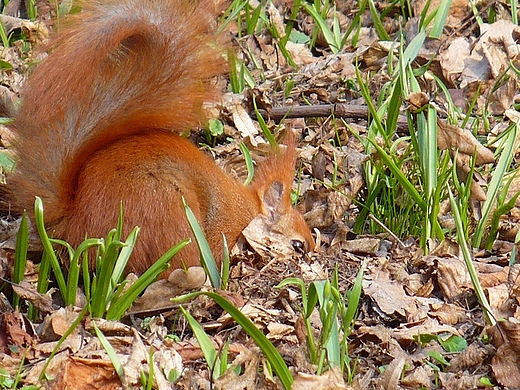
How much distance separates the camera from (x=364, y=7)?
5074 millimetres

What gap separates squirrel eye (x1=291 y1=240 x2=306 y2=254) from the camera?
11.5 ft

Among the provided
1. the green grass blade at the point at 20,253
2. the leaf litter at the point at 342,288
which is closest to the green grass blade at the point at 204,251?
the leaf litter at the point at 342,288

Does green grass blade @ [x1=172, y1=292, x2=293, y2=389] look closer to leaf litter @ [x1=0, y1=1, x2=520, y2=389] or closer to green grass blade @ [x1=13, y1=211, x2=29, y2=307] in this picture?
leaf litter @ [x1=0, y1=1, x2=520, y2=389]

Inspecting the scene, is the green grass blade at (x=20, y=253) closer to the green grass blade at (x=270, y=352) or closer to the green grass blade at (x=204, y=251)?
the green grass blade at (x=204, y=251)

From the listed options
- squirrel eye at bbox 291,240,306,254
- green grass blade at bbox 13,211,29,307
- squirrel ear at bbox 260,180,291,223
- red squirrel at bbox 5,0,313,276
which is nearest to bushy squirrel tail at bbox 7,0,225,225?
red squirrel at bbox 5,0,313,276

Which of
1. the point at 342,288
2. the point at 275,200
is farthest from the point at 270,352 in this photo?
the point at 275,200

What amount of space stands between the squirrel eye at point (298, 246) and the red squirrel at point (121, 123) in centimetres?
43

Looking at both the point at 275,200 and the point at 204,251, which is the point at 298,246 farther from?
the point at 204,251

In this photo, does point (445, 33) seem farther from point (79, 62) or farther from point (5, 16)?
point (79, 62)

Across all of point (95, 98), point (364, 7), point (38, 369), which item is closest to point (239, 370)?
point (38, 369)

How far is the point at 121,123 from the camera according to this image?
3.10 metres

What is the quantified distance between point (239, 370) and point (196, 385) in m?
0.14

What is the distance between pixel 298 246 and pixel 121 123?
36.0 inches

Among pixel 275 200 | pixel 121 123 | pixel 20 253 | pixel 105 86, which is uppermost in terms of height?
pixel 105 86
